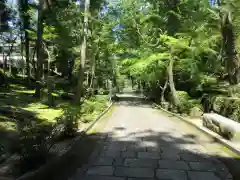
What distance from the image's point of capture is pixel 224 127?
27.6ft

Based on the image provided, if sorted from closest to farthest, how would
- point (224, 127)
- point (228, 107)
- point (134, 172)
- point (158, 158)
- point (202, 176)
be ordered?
point (202, 176)
point (134, 172)
point (158, 158)
point (224, 127)
point (228, 107)

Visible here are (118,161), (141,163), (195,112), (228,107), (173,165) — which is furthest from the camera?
(195,112)

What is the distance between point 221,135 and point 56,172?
599 centimetres

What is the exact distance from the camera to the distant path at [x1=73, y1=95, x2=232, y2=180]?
5277mm

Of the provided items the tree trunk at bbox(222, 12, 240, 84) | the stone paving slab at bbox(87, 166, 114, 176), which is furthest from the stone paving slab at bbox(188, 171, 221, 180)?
the tree trunk at bbox(222, 12, 240, 84)

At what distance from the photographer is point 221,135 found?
8.72 m

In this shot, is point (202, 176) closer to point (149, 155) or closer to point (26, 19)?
point (149, 155)

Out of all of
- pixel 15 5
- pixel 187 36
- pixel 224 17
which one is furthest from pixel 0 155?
pixel 15 5

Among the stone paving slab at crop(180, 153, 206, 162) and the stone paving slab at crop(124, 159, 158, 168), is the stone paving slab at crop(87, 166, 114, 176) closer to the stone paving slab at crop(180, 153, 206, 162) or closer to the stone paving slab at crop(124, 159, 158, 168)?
the stone paving slab at crop(124, 159, 158, 168)

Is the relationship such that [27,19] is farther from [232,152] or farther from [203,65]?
[232,152]

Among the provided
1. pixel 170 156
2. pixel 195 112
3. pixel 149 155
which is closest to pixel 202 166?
pixel 170 156

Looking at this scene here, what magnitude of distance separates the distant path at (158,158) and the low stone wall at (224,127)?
1.80 ft

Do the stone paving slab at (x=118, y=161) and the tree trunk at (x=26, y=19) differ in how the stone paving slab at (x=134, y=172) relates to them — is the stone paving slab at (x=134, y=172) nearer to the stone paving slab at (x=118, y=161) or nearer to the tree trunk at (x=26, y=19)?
the stone paving slab at (x=118, y=161)

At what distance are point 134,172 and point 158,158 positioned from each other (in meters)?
1.22
